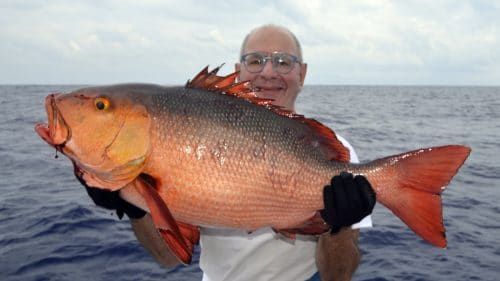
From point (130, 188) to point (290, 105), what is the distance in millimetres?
2375

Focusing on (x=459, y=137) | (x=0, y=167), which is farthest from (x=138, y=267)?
(x=459, y=137)

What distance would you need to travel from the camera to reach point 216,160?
2.62m

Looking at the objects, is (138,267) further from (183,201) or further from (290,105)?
(183,201)

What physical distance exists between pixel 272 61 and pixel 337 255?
1.85 meters

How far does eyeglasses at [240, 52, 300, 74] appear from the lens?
446 centimetres

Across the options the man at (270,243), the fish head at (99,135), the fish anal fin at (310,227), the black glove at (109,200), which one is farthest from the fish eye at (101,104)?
the fish anal fin at (310,227)

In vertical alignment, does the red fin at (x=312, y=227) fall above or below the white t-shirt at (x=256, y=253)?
above

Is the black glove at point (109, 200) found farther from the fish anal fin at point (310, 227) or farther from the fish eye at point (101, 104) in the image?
the fish anal fin at point (310, 227)

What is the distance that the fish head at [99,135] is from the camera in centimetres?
250

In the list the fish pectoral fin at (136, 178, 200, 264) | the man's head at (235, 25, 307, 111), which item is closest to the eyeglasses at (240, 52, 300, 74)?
the man's head at (235, 25, 307, 111)

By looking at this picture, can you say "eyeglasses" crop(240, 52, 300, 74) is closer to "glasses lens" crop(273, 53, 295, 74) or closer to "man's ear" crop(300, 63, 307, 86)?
"glasses lens" crop(273, 53, 295, 74)

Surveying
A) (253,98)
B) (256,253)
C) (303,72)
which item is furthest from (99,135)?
(303,72)

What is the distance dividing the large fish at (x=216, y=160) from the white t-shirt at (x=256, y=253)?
116cm

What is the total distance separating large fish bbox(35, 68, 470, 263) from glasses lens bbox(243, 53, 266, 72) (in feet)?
5.23
